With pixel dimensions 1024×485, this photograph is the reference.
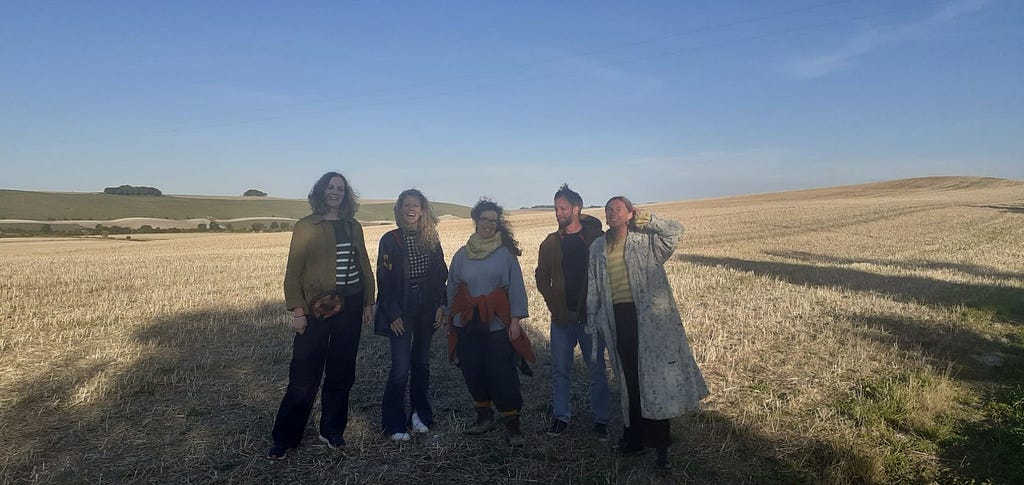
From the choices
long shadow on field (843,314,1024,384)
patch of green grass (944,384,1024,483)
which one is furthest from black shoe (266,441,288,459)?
long shadow on field (843,314,1024,384)

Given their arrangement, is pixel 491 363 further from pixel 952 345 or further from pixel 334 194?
pixel 952 345

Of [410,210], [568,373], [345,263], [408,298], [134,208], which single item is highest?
[134,208]

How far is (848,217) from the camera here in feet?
103

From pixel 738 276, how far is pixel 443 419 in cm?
985

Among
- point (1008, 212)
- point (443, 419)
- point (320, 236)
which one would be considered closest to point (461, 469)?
point (443, 419)

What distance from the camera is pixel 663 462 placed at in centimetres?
420

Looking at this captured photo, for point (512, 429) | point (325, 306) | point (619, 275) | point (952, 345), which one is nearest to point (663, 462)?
point (512, 429)

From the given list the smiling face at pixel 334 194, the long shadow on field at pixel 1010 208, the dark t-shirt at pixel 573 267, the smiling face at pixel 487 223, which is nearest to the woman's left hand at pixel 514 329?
the dark t-shirt at pixel 573 267

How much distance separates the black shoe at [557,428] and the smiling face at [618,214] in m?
1.79

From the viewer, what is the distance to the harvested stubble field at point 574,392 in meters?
4.22

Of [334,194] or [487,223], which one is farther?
[487,223]

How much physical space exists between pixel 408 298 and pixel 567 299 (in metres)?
1.34

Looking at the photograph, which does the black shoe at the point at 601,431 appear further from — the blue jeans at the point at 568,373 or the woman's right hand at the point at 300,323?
the woman's right hand at the point at 300,323

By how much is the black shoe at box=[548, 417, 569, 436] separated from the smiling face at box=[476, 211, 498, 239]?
170cm
